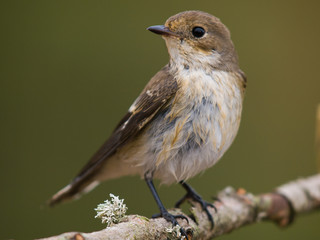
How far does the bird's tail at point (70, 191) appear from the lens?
335 centimetres

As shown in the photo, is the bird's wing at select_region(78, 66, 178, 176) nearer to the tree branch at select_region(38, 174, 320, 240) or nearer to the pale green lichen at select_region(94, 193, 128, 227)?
the tree branch at select_region(38, 174, 320, 240)

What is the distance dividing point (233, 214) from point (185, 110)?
860 mm

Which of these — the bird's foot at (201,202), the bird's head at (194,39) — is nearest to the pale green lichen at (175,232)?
the bird's foot at (201,202)

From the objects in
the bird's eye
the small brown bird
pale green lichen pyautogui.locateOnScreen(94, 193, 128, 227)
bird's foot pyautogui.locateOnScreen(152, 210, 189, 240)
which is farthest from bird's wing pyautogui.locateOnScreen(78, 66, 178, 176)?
pale green lichen pyautogui.locateOnScreen(94, 193, 128, 227)

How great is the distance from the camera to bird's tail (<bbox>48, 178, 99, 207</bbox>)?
335 centimetres

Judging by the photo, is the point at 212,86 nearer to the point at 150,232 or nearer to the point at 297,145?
the point at 150,232

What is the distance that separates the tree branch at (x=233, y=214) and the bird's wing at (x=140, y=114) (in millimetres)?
598

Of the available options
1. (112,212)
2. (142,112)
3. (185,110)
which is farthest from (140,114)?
(112,212)

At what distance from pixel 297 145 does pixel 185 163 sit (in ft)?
8.81

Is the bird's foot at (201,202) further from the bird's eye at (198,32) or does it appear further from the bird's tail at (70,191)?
the bird's eye at (198,32)

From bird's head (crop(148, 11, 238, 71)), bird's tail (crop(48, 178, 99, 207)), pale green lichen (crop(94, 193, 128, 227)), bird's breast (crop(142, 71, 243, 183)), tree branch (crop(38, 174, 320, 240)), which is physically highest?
bird's head (crop(148, 11, 238, 71))

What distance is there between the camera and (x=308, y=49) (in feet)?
17.5

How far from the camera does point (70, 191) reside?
3.41m

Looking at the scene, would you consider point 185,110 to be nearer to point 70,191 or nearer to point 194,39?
point 194,39
